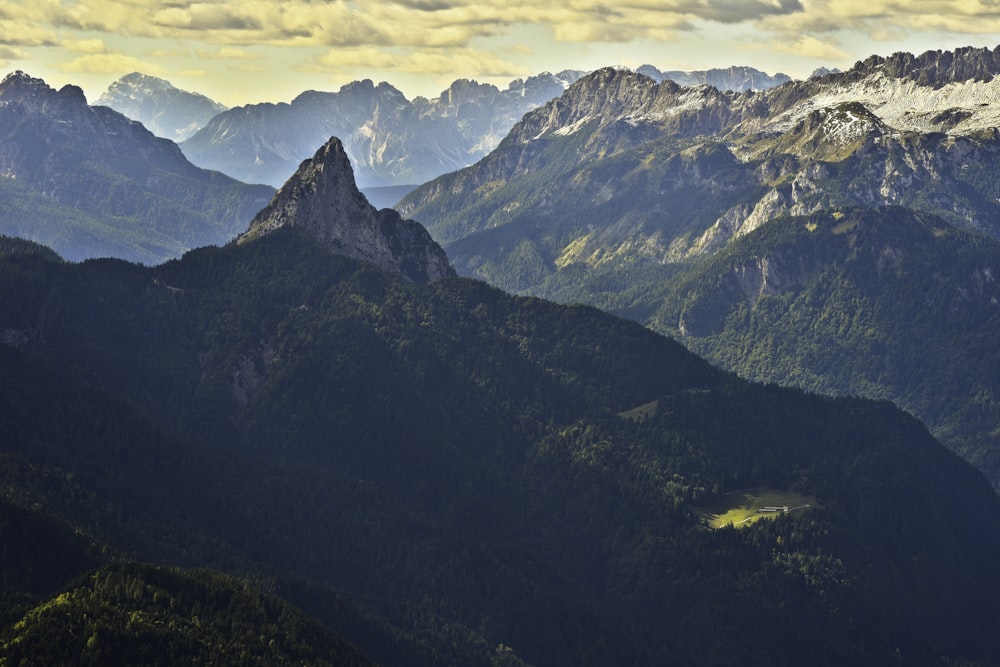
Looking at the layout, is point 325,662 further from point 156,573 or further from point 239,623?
point 156,573

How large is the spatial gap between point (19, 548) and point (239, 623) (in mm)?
35368

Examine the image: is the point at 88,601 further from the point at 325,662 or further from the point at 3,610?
the point at 325,662

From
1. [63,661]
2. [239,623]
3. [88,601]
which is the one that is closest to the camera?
[63,661]

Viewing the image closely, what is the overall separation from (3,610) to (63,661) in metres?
18.2

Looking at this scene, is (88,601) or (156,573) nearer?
(88,601)

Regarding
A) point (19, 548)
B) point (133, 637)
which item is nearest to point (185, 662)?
point (133, 637)

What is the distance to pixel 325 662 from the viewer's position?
191125mm

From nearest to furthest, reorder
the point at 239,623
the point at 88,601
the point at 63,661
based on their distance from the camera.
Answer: the point at 63,661, the point at 88,601, the point at 239,623

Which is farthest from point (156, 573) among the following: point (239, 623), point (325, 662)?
point (325, 662)

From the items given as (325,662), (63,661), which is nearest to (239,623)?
(325,662)

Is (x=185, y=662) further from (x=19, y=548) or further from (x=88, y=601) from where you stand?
(x=19, y=548)

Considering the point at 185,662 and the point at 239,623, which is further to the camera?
the point at 239,623

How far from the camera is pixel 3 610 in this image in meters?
178

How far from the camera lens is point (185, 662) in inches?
6944
